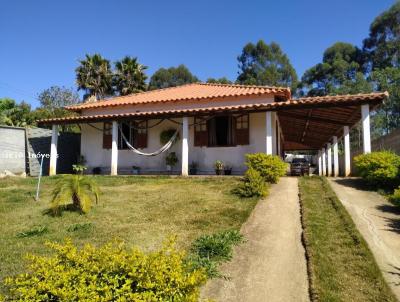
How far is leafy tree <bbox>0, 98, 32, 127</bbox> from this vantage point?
76.8ft

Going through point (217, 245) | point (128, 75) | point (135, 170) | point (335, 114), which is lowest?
point (217, 245)

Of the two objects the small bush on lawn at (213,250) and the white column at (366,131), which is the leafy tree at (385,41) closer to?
the white column at (366,131)

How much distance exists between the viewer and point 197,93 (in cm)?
1775

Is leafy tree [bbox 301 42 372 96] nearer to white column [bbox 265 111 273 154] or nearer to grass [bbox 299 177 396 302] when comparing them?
white column [bbox 265 111 273 154]

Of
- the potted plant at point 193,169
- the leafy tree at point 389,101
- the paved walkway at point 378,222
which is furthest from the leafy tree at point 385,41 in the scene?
the paved walkway at point 378,222

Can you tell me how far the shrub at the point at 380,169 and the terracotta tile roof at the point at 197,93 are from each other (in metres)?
5.40

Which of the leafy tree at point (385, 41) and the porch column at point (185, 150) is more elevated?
the leafy tree at point (385, 41)

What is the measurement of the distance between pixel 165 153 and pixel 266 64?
125ft

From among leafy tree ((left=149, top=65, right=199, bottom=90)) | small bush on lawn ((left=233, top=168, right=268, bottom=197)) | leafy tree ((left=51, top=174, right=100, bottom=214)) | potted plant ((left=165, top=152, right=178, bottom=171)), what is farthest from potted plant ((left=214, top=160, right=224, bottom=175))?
leafy tree ((left=149, top=65, right=199, bottom=90))

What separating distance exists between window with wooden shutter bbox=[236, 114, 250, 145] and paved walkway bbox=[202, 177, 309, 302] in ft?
23.8

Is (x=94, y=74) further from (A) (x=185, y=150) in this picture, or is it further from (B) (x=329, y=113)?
(B) (x=329, y=113)

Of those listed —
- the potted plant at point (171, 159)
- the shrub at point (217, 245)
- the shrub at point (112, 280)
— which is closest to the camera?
the shrub at point (112, 280)

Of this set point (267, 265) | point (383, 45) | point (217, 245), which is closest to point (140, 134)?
point (217, 245)

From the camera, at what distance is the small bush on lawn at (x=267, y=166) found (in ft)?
37.8
